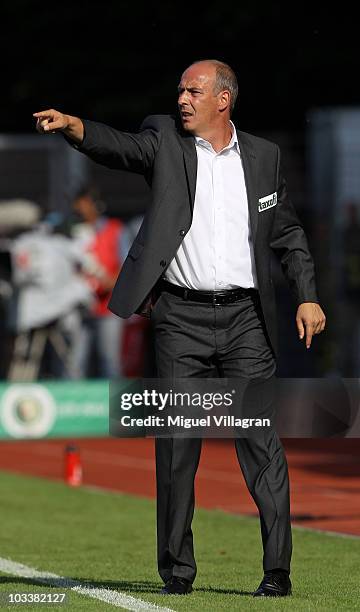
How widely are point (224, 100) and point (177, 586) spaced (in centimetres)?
196

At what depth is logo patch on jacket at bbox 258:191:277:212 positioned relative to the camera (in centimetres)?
728

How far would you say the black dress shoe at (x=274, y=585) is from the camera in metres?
7.26

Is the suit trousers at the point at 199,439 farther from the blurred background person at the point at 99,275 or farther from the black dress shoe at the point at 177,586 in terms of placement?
the blurred background person at the point at 99,275

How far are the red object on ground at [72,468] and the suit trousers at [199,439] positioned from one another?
23.1 ft

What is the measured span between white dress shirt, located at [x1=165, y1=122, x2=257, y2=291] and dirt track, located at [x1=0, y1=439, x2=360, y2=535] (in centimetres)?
285

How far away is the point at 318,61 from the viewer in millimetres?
28844

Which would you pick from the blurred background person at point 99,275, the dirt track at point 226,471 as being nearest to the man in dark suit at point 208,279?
the dirt track at point 226,471

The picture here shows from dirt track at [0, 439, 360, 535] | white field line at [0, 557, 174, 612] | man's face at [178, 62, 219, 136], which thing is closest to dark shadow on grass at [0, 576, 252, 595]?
white field line at [0, 557, 174, 612]

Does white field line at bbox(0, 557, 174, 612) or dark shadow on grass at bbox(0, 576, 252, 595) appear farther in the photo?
dark shadow on grass at bbox(0, 576, 252, 595)

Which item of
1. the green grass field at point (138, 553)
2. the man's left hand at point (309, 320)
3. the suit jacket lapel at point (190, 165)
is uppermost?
the suit jacket lapel at point (190, 165)

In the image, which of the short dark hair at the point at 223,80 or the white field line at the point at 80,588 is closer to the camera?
the white field line at the point at 80,588

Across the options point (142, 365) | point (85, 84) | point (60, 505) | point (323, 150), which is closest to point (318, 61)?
point (85, 84)

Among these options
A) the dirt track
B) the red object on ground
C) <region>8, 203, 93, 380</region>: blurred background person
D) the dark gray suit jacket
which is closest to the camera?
the dark gray suit jacket

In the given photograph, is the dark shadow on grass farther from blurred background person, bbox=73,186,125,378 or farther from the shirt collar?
blurred background person, bbox=73,186,125,378
